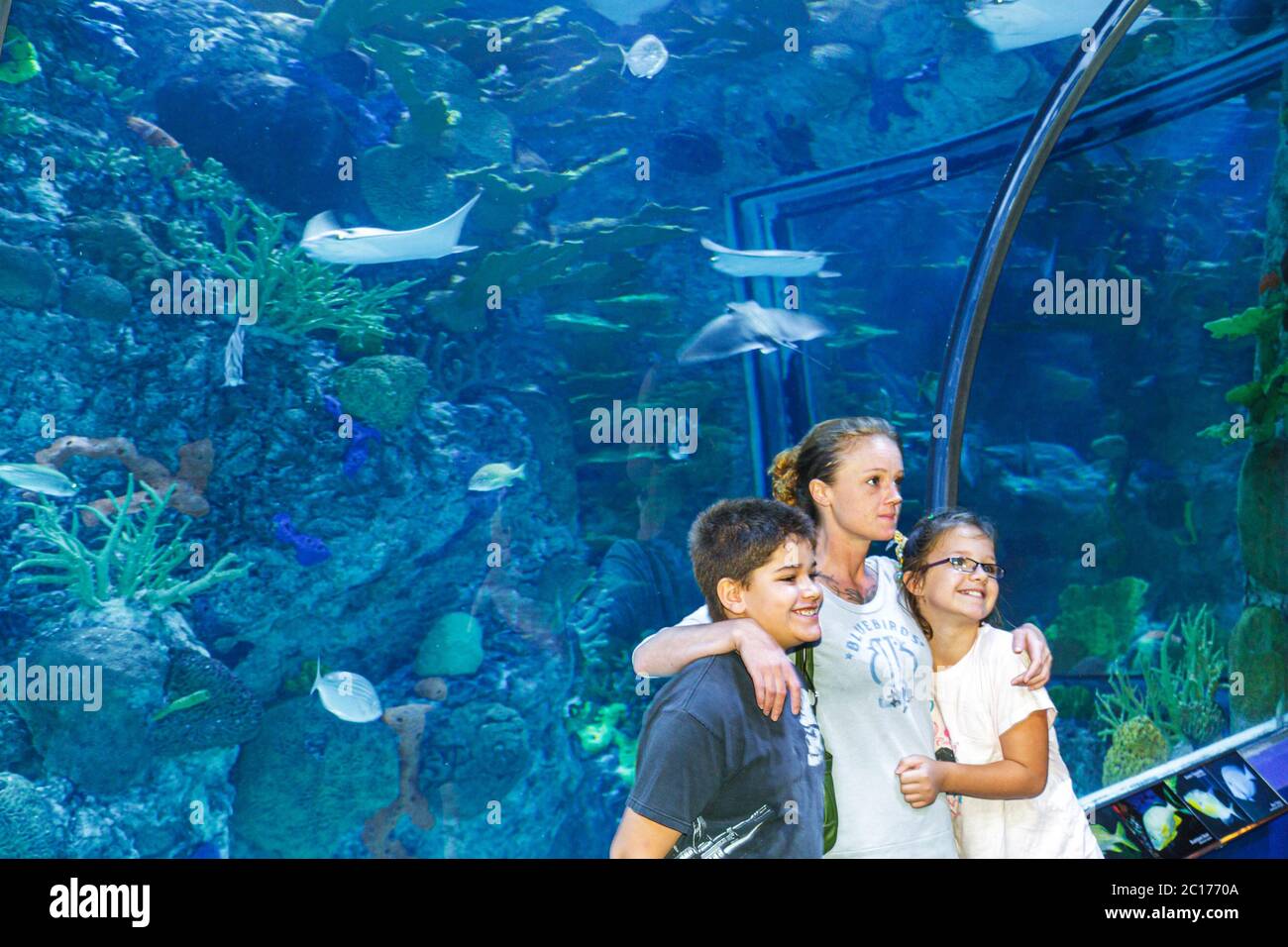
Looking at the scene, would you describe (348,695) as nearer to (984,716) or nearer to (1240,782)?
(984,716)

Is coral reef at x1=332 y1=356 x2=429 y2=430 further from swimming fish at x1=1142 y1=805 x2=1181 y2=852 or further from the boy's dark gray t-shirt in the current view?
swimming fish at x1=1142 y1=805 x2=1181 y2=852

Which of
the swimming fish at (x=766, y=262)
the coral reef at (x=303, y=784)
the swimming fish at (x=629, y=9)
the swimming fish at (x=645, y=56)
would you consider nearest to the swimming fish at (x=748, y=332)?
the swimming fish at (x=766, y=262)

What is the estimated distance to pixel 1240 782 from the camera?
3.73 metres

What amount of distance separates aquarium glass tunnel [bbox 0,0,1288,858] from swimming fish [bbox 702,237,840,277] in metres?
0.01

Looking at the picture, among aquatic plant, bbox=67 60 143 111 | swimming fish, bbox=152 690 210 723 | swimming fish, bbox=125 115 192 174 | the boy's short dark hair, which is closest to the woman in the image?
the boy's short dark hair

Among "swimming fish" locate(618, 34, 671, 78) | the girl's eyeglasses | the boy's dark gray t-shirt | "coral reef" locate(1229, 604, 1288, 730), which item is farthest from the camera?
"coral reef" locate(1229, 604, 1288, 730)

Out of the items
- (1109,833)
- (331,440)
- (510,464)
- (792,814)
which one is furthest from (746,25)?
(1109,833)

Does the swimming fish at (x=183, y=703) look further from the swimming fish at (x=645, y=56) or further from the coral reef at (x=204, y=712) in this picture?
the swimming fish at (x=645, y=56)

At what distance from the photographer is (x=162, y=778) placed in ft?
11.2

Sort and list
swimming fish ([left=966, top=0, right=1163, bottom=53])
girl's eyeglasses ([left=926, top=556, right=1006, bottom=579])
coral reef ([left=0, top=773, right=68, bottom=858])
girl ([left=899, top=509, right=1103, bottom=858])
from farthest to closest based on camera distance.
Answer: swimming fish ([left=966, top=0, right=1163, bottom=53]) < coral reef ([left=0, top=773, right=68, bottom=858]) < girl's eyeglasses ([left=926, top=556, right=1006, bottom=579]) < girl ([left=899, top=509, right=1103, bottom=858])

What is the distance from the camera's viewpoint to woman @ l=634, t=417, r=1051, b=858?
2326 mm

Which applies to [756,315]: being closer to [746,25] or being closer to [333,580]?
[746,25]

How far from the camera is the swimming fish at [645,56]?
147 inches
